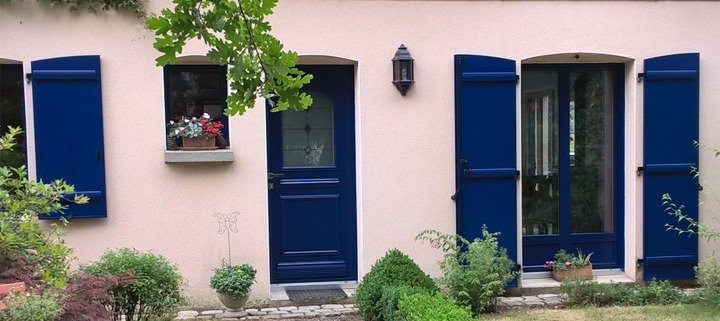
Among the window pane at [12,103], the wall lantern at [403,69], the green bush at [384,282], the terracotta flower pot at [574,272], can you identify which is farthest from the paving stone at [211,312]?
the terracotta flower pot at [574,272]

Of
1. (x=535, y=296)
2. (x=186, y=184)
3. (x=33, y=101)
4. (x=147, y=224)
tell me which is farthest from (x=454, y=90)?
(x=33, y=101)

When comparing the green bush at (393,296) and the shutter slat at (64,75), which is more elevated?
the shutter slat at (64,75)

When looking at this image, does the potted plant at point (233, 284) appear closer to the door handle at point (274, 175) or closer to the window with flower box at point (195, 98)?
the door handle at point (274, 175)

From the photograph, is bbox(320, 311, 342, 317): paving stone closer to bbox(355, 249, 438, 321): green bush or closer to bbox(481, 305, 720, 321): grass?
bbox(355, 249, 438, 321): green bush

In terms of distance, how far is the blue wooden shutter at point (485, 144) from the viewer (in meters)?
6.77

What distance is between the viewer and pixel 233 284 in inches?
241

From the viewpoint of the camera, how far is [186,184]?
6.44 meters

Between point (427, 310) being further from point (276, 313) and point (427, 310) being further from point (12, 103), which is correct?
point (12, 103)

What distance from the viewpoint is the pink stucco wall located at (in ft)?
20.7

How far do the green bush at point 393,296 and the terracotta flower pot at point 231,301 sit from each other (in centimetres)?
163

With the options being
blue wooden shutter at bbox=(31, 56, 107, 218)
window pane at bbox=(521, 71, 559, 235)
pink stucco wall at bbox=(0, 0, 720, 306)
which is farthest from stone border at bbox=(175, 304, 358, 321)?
window pane at bbox=(521, 71, 559, 235)

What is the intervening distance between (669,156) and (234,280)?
166 inches

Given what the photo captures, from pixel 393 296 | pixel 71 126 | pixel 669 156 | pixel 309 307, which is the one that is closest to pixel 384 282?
pixel 393 296

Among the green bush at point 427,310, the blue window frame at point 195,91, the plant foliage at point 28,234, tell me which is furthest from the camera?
the blue window frame at point 195,91
